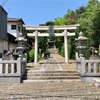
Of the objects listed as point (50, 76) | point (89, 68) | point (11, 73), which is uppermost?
point (89, 68)

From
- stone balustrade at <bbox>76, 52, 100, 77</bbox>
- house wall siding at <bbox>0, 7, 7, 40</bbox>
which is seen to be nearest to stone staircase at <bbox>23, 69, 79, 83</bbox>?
stone balustrade at <bbox>76, 52, 100, 77</bbox>

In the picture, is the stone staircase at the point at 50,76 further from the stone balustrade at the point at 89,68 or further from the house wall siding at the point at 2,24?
the house wall siding at the point at 2,24

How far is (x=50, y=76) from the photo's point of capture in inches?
452

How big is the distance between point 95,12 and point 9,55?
8.02 meters

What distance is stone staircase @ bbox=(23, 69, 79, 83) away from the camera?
11.3 meters

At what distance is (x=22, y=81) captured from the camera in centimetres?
1099

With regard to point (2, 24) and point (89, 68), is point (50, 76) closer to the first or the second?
point (89, 68)

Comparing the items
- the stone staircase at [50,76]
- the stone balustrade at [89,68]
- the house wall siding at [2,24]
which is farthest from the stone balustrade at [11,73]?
the house wall siding at [2,24]

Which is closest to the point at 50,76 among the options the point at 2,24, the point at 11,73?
the point at 11,73

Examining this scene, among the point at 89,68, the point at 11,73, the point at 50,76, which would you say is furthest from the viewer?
the point at 50,76

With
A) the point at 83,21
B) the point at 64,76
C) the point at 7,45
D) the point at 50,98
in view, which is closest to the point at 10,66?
the point at 64,76

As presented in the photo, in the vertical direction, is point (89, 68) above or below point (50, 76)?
above

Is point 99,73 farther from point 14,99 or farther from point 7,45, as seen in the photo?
point 7,45

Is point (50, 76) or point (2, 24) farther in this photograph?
point (2, 24)
